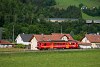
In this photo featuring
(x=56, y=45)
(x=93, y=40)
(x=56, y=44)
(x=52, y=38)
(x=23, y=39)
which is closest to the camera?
(x=56, y=44)

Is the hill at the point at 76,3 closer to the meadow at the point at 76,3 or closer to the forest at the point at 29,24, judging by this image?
the meadow at the point at 76,3

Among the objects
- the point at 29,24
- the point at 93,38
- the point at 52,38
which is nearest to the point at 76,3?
the point at 29,24

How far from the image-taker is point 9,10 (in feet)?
340

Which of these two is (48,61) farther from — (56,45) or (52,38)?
(52,38)

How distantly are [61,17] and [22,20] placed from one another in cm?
3626

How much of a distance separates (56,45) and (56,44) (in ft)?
0.74

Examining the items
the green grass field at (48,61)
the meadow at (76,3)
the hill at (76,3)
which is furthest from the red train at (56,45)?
the meadow at (76,3)

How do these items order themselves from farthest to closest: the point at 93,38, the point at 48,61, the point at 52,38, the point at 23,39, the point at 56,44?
the point at 23,39 < the point at 93,38 < the point at 52,38 < the point at 56,44 < the point at 48,61

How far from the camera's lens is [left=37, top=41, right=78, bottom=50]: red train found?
62.8 metres

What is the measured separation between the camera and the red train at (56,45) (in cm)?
6284

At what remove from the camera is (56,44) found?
210 ft

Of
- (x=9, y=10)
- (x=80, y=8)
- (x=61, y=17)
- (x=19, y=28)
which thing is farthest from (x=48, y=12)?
(x=19, y=28)

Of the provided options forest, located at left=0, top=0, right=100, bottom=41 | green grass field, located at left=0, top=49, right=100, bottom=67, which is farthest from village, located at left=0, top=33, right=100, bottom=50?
green grass field, located at left=0, top=49, right=100, bottom=67

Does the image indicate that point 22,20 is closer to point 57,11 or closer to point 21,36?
point 21,36
